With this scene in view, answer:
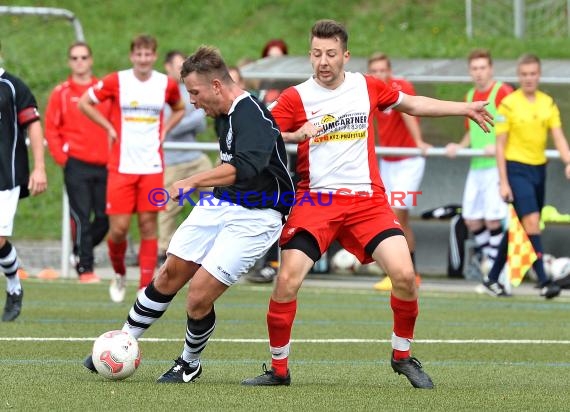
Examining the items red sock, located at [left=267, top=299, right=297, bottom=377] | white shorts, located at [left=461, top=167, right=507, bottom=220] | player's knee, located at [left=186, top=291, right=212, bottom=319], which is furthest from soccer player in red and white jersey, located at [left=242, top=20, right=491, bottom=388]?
white shorts, located at [left=461, top=167, right=507, bottom=220]

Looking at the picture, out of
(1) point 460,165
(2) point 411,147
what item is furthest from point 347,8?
(2) point 411,147

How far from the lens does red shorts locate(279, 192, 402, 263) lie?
7734mm

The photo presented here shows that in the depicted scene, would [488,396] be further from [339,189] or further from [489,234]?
[489,234]

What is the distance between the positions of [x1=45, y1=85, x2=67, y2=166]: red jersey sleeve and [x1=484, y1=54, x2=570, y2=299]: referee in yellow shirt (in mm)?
4792

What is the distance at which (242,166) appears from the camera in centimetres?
718

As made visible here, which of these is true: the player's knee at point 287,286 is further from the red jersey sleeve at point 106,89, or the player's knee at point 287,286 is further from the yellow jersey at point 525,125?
the yellow jersey at point 525,125

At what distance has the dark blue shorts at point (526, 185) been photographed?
13.0 metres

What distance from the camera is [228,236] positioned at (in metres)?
7.48

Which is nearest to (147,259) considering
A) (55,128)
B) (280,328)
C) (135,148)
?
(135,148)

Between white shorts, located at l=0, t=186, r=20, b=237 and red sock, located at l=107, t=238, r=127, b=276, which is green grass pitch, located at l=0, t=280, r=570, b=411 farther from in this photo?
white shorts, located at l=0, t=186, r=20, b=237

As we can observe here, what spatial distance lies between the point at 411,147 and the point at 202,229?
7.33 metres

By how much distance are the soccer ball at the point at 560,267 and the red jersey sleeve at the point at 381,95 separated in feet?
23.7

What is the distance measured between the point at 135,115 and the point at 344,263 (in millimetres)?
4207

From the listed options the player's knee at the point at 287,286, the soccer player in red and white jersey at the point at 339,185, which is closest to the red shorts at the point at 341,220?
the soccer player in red and white jersey at the point at 339,185
